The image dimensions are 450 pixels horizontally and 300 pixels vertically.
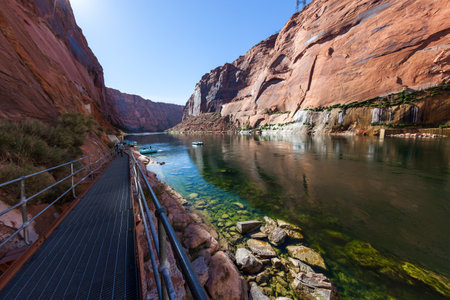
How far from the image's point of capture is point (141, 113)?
139625mm

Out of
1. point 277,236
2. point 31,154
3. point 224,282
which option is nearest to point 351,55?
point 277,236

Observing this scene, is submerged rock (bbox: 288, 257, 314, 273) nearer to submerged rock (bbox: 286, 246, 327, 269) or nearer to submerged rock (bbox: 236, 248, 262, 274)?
submerged rock (bbox: 286, 246, 327, 269)

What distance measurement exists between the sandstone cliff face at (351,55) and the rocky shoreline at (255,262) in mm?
51779

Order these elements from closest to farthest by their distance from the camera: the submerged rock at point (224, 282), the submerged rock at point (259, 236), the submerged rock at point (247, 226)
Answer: the submerged rock at point (224, 282) → the submerged rock at point (259, 236) → the submerged rock at point (247, 226)

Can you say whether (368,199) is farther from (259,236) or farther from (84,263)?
(84,263)

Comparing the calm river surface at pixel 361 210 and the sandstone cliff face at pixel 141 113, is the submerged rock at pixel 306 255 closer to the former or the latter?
the calm river surface at pixel 361 210

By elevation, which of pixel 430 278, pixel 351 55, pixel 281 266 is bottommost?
pixel 430 278

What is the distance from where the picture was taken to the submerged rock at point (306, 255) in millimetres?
4551

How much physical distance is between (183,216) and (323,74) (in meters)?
61.3

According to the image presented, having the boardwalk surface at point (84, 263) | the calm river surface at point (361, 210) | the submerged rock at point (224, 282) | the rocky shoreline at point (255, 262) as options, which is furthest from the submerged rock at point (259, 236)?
the boardwalk surface at point (84, 263)

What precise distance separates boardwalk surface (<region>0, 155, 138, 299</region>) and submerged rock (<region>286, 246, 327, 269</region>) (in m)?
4.22

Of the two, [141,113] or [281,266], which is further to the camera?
[141,113]

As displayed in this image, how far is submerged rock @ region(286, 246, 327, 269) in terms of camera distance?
14.9 feet

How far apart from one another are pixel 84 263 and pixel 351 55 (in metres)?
64.5
